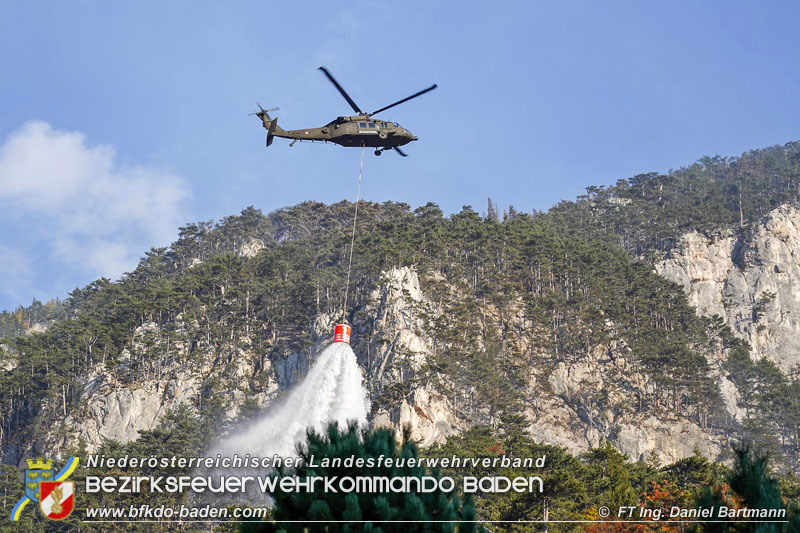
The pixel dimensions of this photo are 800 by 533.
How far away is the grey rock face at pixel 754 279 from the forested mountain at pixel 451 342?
20.4ft

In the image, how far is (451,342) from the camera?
264ft

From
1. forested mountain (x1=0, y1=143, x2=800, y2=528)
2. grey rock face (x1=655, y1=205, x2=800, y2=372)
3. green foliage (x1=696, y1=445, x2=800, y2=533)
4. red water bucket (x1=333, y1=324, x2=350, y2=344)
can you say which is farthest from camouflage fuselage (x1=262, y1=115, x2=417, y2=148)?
grey rock face (x1=655, y1=205, x2=800, y2=372)

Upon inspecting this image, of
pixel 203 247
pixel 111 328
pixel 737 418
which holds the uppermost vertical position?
pixel 203 247

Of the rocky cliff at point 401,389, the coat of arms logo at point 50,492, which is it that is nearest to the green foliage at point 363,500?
the coat of arms logo at point 50,492

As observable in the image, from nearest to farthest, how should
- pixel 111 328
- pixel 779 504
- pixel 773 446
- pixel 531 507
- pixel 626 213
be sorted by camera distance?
pixel 779 504
pixel 531 507
pixel 773 446
pixel 111 328
pixel 626 213

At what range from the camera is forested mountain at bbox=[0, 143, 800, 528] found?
78812mm

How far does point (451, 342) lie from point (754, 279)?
163 feet

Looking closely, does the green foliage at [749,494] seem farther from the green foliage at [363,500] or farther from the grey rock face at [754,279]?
the grey rock face at [754,279]

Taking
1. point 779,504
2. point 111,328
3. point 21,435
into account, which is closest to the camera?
point 779,504

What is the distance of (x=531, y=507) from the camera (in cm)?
3988

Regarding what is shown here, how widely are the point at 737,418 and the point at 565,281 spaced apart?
22.3m

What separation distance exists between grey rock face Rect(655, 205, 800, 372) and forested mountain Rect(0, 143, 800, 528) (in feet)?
20.4

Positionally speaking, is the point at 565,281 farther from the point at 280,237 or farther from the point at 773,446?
the point at 280,237

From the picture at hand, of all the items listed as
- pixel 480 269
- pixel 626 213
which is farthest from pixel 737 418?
pixel 626 213
